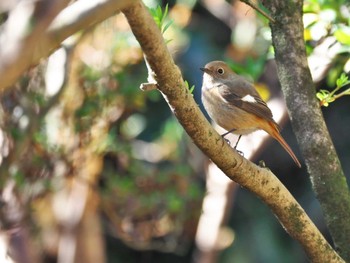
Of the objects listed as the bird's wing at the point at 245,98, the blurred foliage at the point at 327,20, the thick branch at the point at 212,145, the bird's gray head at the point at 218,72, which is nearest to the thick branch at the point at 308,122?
the thick branch at the point at 212,145

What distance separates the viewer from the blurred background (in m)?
4.18

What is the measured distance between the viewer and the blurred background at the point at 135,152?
164 inches

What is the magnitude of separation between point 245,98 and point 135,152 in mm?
1842

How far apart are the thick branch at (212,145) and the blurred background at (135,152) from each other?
41.9 inches

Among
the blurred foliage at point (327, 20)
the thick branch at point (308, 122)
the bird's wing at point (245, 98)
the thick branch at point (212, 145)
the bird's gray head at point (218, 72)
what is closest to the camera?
the thick branch at point (212, 145)

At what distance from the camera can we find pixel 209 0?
248 inches

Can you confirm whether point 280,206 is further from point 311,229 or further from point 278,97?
point 278,97

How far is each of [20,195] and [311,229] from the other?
2288 millimetres

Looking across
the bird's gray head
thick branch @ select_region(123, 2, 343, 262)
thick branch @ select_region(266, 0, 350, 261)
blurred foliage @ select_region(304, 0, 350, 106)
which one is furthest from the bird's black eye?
thick branch @ select_region(123, 2, 343, 262)

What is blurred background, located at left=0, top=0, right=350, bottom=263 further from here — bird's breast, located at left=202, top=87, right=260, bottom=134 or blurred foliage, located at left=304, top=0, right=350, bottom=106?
bird's breast, located at left=202, top=87, right=260, bottom=134

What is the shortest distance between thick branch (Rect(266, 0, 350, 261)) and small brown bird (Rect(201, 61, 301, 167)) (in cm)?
96

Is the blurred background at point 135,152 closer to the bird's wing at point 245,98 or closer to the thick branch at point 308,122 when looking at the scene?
the bird's wing at point 245,98

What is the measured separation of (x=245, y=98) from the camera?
3.84 metres

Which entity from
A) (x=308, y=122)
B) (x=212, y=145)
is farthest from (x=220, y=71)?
(x=212, y=145)
